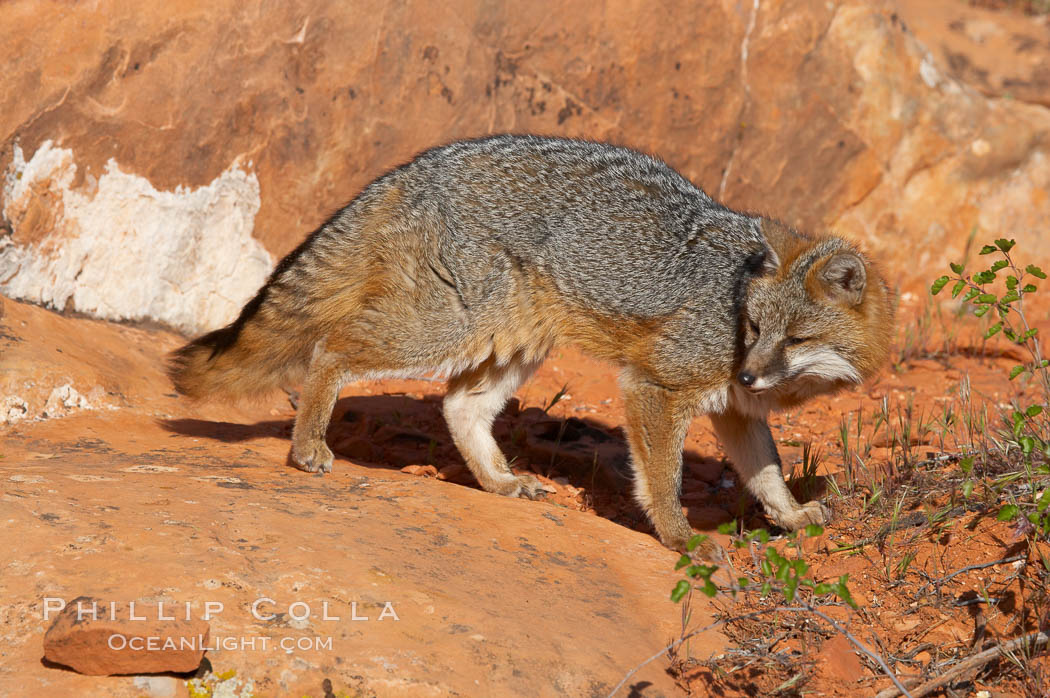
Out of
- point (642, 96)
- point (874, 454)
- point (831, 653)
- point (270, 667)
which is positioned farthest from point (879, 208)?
point (270, 667)

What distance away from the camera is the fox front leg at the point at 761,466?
19.0 feet

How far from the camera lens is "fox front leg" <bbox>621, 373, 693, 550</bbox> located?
5.52m

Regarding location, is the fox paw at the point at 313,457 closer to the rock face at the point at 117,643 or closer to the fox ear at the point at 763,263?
the rock face at the point at 117,643

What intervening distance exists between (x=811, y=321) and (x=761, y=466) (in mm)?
1075

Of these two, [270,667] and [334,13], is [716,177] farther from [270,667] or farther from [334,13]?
[270,667]

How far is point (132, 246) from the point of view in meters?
7.14

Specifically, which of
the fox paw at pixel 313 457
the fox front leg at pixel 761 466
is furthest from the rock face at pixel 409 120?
the fox front leg at pixel 761 466

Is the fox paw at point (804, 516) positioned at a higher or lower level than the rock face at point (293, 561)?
lower

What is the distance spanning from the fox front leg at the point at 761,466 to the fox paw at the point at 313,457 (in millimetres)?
2391

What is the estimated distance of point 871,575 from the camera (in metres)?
4.81

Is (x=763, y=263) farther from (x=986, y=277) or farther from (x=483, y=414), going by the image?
(x=483, y=414)

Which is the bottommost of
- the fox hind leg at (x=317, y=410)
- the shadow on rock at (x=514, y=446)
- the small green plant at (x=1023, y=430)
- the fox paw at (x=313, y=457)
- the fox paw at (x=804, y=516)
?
the shadow on rock at (x=514, y=446)

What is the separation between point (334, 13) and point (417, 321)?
327cm

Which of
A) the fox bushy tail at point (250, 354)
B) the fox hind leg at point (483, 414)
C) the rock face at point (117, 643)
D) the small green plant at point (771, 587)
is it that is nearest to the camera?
the rock face at point (117, 643)
